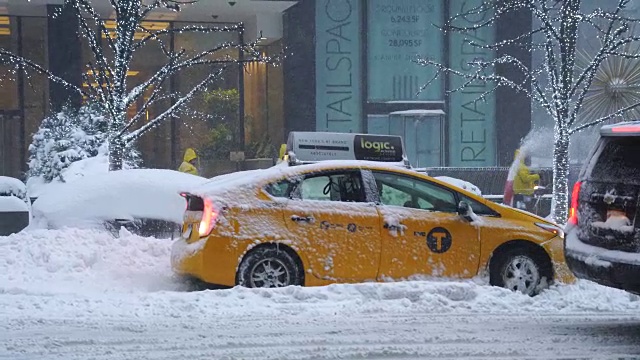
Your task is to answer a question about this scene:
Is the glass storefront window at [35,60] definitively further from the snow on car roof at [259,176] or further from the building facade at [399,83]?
the snow on car roof at [259,176]

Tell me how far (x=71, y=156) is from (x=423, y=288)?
38.7 ft

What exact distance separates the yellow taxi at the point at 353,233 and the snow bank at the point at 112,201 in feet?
8.08

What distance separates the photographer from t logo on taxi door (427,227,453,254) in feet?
28.5

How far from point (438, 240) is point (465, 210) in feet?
1.35

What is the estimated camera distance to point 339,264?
8.49m

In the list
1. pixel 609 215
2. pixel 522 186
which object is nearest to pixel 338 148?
pixel 609 215

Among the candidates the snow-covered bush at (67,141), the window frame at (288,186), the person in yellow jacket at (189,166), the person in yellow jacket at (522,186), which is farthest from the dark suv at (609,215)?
the snow-covered bush at (67,141)

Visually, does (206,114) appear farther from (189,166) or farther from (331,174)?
(331,174)

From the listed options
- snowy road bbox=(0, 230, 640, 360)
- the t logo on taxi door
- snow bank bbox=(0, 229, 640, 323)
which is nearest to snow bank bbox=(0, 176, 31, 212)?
snow bank bbox=(0, 229, 640, 323)

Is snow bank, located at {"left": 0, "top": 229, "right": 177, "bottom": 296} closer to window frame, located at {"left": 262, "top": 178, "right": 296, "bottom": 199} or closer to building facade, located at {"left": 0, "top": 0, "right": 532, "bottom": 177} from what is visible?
window frame, located at {"left": 262, "top": 178, "right": 296, "bottom": 199}

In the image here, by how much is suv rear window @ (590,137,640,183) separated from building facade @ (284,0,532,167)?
19.0m

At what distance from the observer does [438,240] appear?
869 cm

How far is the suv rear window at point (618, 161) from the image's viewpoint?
6.51 meters

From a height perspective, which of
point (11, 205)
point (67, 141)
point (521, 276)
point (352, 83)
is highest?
point (352, 83)
